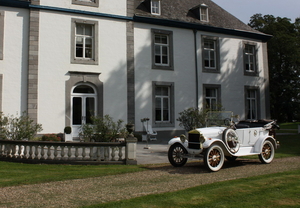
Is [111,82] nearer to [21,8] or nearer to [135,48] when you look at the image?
[135,48]

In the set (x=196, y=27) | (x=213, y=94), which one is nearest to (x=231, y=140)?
(x=213, y=94)

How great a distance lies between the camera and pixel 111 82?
16.5 metres

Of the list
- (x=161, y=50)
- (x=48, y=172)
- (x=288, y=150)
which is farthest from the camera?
(x=161, y=50)

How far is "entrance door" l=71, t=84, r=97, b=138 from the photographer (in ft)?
51.7

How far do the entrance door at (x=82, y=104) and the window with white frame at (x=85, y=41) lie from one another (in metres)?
1.48

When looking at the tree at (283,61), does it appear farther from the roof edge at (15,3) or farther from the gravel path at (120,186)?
the gravel path at (120,186)

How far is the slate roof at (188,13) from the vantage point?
60.2 feet

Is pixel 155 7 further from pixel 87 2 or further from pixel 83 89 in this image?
pixel 83 89

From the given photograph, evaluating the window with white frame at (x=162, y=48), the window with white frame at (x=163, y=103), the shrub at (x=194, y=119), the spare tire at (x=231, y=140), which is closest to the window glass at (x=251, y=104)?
the window with white frame at (x=163, y=103)

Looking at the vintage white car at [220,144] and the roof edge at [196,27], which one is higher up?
the roof edge at [196,27]


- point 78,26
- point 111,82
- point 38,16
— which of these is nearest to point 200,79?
point 111,82

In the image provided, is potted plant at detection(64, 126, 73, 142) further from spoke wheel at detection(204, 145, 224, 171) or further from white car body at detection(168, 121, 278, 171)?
spoke wheel at detection(204, 145, 224, 171)

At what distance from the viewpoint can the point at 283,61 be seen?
126ft

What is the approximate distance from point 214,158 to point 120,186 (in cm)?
274
